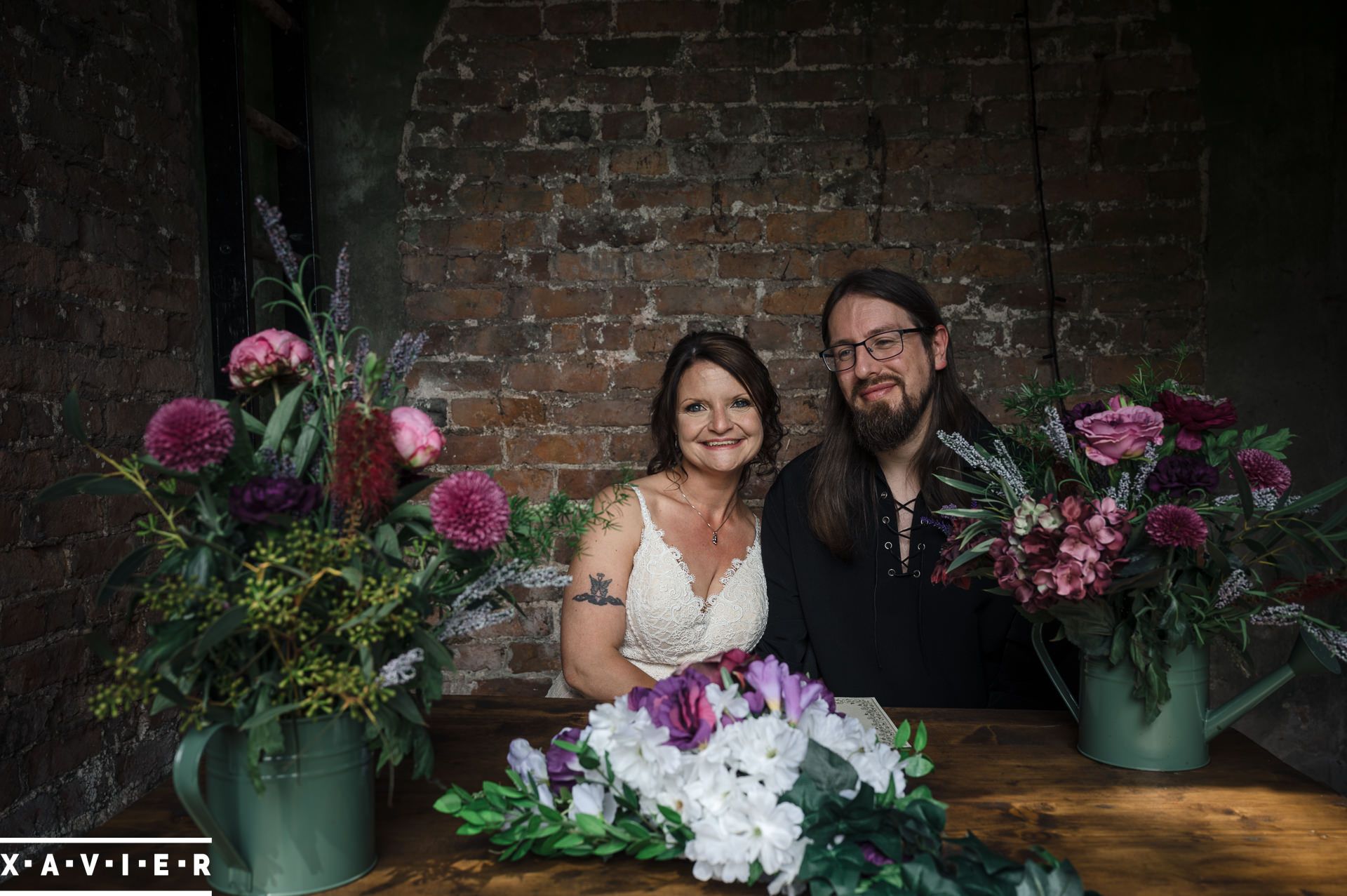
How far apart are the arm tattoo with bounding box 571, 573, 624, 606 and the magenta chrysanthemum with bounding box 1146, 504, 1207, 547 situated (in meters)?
1.26

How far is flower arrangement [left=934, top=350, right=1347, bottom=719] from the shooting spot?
3.80ft

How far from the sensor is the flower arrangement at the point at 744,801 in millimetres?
881

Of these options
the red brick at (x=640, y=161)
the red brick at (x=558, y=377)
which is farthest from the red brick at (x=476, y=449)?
the red brick at (x=640, y=161)

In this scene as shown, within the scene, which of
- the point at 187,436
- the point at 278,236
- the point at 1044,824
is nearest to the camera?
the point at 187,436

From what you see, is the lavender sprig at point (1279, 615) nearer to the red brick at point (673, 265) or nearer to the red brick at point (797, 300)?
the red brick at point (797, 300)

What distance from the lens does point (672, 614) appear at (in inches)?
84.9

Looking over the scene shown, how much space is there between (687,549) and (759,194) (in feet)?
3.43

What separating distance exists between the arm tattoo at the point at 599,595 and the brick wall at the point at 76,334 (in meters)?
0.99

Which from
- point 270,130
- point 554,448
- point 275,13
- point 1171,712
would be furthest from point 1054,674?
point 275,13

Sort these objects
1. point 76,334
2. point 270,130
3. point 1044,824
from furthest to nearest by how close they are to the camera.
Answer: point 270,130 < point 76,334 < point 1044,824

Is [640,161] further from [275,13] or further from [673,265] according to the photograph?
[275,13]

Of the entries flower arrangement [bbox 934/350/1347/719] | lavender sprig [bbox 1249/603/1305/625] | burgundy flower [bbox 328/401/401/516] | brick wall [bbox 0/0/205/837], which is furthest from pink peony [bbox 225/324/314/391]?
lavender sprig [bbox 1249/603/1305/625]

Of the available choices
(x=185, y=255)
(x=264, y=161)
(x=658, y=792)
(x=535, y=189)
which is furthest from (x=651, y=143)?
(x=658, y=792)

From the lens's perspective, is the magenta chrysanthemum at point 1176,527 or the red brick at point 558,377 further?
the red brick at point 558,377
